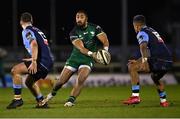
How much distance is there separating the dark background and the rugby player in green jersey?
21680 mm

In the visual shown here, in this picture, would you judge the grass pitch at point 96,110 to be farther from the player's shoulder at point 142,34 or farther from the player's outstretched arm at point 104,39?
the player's shoulder at point 142,34

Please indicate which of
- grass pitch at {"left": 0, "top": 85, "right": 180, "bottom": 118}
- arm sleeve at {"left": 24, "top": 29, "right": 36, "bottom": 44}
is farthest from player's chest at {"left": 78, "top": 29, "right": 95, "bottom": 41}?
grass pitch at {"left": 0, "top": 85, "right": 180, "bottom": 118}

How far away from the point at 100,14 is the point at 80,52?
28568mm

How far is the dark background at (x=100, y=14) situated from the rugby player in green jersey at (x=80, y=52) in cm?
2168

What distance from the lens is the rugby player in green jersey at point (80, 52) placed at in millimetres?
16406

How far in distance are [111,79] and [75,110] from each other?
1243cm

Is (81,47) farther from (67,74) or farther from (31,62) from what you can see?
(31,62)

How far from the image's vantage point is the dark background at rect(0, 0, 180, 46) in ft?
134

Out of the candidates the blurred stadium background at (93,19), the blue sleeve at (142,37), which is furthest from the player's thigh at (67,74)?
the blurred stadium background at (93,19)

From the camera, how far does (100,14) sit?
45.0m

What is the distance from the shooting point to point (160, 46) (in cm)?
1616

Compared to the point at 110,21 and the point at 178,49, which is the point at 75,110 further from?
the point at 110,21

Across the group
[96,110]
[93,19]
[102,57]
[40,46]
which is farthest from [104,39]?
[93,19]

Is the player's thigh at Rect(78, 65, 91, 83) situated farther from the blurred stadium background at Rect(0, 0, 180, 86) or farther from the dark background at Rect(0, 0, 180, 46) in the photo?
the dark background at Rect(0, 0, 180, 46)
